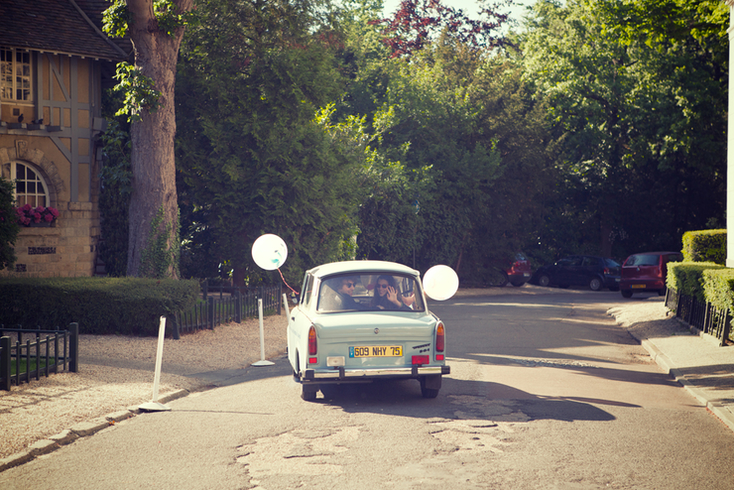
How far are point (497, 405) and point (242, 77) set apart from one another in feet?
53.1

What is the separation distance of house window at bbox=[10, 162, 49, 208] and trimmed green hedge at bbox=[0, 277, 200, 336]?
23.5 ft

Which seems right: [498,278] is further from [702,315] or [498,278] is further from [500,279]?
[702,315]

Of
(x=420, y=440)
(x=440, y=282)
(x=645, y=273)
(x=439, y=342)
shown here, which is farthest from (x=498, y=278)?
(x=420, y=440)

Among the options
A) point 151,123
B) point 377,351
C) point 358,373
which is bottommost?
point 358,373

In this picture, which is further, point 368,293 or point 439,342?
point 368,293

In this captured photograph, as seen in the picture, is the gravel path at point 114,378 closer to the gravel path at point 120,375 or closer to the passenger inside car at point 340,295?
the gravel path at point 120,375

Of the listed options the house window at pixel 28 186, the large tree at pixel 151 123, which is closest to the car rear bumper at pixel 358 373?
the large tree at pixel 151 123

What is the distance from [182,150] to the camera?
22219 millimetres

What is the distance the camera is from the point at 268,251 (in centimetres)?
1308

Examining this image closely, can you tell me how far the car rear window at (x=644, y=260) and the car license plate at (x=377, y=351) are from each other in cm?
2251

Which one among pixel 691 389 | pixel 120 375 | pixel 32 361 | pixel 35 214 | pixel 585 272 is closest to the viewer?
pixel 691 389

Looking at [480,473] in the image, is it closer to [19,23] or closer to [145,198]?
[145,198]

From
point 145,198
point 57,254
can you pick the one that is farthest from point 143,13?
point 57,254

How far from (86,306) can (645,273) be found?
21.7m
